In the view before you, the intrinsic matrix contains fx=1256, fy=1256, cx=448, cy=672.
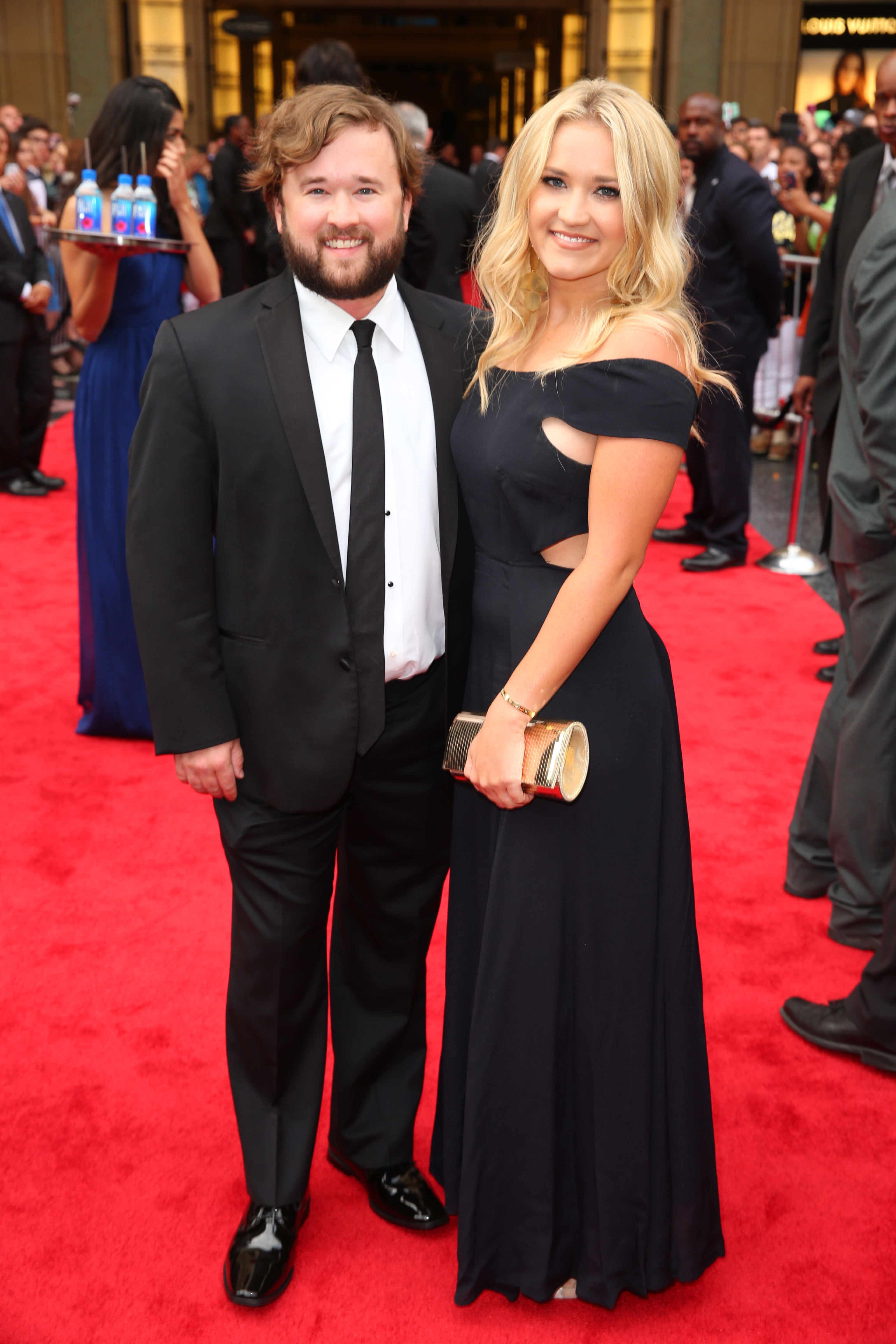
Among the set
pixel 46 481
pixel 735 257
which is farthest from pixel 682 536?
pixel 46 481

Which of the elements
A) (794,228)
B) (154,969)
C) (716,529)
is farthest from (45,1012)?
(794,228)

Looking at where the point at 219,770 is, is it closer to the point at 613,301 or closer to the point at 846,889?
the point at 613,301

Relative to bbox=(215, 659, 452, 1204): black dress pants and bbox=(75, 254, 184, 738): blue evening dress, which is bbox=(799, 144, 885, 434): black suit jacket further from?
A: bbox=(215, 659, 452, 1204): black dress pants

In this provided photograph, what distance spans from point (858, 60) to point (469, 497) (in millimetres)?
Answer: 18368

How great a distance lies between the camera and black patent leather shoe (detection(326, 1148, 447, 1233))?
7.18 feet

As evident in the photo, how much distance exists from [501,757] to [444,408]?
22.1 inches

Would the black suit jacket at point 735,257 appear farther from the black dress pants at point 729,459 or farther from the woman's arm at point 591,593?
the woman's arm at point 591,593

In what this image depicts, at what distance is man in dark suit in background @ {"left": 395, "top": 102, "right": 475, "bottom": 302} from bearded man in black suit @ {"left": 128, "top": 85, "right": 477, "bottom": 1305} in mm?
4167

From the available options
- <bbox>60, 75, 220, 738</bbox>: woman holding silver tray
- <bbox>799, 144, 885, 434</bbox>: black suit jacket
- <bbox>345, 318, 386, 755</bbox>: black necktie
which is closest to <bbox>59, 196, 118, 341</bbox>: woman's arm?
<bbox>60, 75, 220, 738</bbox>: woman holding silver tray

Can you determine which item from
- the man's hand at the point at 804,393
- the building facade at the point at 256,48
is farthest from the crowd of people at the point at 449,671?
the building facade at the point at 256,48

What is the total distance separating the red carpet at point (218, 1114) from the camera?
6.61ft

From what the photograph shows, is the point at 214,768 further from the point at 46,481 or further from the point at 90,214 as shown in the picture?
the point at 46,481

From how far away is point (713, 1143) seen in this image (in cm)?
204

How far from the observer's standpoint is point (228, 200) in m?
10.4
